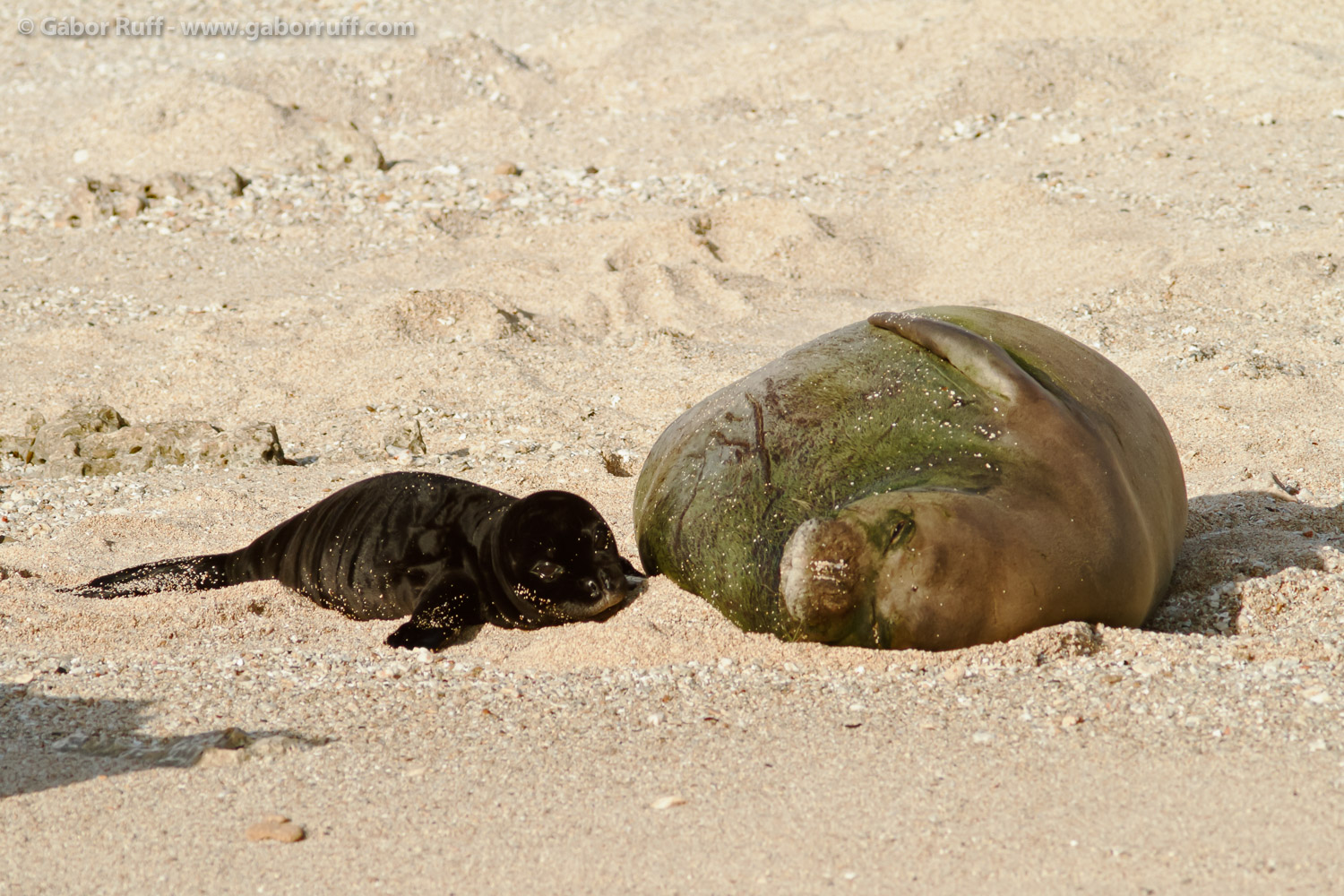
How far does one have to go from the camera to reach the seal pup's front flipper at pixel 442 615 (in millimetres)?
3549

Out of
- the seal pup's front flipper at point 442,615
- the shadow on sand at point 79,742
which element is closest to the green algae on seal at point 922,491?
the seal pup's front flipper at point 442,615

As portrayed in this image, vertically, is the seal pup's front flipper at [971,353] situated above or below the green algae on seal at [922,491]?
above

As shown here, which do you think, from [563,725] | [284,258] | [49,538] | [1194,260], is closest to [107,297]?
[284,258]

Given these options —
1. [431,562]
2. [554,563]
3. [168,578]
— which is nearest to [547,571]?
[554,563]

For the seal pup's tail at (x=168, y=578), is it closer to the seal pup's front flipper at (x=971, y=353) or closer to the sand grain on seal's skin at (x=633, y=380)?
the sand grain on seal's skin at (x=633, y=380)

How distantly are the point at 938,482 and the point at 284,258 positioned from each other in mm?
6097

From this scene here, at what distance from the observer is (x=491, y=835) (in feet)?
8.08

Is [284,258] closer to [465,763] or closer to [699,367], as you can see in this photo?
[699,367]

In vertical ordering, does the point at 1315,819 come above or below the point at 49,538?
below

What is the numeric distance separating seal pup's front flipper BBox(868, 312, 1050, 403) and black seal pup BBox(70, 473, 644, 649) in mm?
1068

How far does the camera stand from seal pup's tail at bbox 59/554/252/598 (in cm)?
395

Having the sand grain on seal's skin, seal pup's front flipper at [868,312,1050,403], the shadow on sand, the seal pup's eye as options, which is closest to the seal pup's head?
the seal pup's eye

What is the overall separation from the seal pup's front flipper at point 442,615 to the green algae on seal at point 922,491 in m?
0.54

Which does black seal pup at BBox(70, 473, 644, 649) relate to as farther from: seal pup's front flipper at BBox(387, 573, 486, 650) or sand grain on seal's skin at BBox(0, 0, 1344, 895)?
sand grain on seal's skin at BBox(0, 0, 1344, 895)
